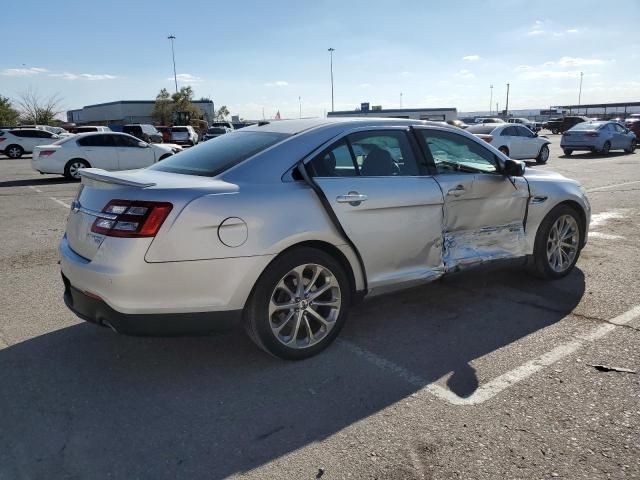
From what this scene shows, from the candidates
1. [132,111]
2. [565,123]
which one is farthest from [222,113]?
[565,123]

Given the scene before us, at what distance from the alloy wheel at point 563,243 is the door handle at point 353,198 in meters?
2.37

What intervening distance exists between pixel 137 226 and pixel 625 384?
122 inches

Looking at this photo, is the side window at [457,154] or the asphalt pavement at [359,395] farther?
the side window at [457,154]

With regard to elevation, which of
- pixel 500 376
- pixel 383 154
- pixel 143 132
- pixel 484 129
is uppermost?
pixel 383 154

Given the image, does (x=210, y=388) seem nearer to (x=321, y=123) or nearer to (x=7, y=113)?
(x=321, y=123)

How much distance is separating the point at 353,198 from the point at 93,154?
14.2m

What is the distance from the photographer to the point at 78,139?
51.9 feet

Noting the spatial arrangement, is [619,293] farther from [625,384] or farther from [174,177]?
[174,177]

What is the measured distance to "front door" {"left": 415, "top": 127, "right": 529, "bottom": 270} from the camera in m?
4.41

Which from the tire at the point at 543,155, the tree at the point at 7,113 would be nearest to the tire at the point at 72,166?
the tire at the point at 543,155

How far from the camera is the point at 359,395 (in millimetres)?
3230

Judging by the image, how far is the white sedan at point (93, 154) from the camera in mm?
15406

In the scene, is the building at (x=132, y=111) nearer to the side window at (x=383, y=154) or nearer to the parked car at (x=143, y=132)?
the parked car at (x=143, y=132)

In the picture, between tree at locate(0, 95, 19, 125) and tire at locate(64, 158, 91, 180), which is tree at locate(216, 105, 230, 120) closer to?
tree at locate(0, 95, 19, 125)
